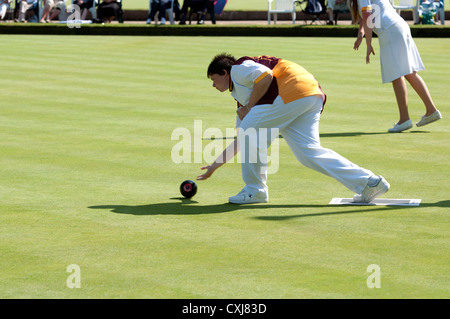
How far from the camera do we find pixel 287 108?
702 cm

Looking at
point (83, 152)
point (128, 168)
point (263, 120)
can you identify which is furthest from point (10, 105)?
point (263, 120)

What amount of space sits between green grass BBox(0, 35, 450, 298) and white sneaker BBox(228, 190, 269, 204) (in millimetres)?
88

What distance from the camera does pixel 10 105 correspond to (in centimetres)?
1346

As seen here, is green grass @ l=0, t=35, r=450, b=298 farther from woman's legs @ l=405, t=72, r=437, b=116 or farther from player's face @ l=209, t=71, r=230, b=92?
player's face @ l=209, t=71, r=230, b=92

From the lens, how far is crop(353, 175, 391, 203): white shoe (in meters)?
7.09

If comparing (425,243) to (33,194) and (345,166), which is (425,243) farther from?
(33,194)

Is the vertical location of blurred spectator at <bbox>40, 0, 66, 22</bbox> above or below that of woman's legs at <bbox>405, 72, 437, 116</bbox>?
above

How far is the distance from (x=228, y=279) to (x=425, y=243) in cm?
153

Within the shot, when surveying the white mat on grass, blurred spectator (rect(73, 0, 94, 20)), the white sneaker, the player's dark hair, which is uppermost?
the player's dark hair

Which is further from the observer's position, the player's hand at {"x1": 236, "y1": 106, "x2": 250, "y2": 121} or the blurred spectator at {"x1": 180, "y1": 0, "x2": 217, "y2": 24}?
the blurred spectator at {"x1": 180, "y1": 0, "x2": 217, "y2": 24}

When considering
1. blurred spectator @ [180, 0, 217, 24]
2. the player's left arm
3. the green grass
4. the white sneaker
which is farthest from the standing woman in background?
blurred spectator @ [180, 0, 217, 24]

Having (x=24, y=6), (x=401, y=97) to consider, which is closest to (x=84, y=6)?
(x=24, y=6)

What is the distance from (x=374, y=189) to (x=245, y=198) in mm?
1027

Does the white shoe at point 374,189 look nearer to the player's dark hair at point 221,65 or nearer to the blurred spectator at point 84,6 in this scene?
the player's dark hair at point 221,65
